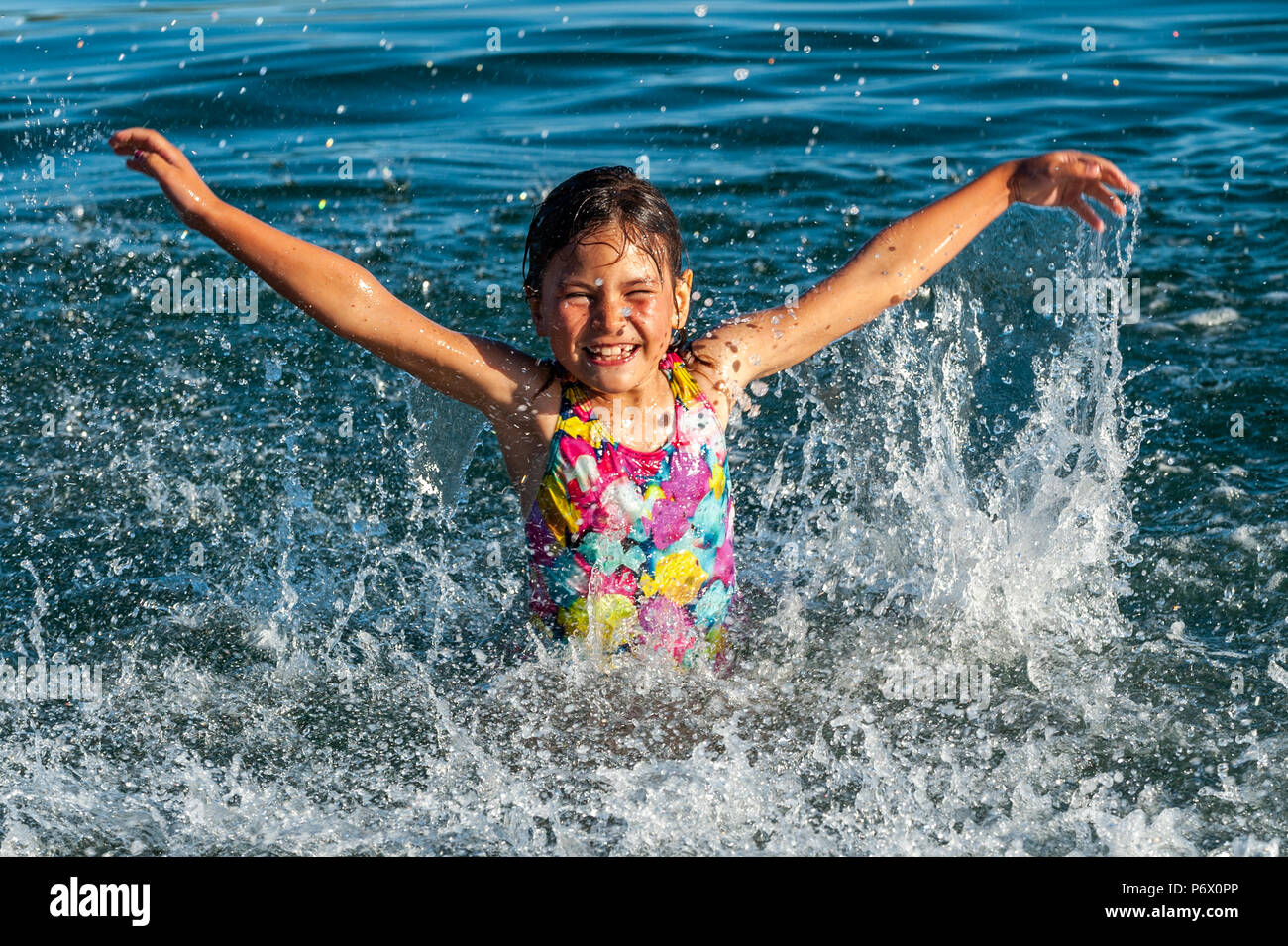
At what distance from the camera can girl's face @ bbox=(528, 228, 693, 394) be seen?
375 cm

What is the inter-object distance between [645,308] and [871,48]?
Answer: 739 cm

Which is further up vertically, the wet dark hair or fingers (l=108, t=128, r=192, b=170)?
fingers (l=108, t=128, r=192, b=170)

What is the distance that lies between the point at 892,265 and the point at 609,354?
2.80 ft

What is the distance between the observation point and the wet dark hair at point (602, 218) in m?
3.77

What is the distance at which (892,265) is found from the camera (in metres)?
4.09

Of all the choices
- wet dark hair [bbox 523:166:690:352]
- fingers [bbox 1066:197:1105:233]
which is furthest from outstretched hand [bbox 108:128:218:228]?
fingers [bbox 1066:197:1105:233]

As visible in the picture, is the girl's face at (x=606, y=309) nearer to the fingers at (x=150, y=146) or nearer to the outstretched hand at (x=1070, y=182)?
the fingers at (x=150, y=146)

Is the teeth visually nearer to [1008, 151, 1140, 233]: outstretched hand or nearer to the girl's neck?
the girl's neck

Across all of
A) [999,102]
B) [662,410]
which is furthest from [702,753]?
[999,102]

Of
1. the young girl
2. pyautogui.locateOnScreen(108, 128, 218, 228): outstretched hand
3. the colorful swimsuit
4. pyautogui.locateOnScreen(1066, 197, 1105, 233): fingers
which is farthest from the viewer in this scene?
pyautogui.locateOnScreen(1066, 197, 1105, 233): fingers

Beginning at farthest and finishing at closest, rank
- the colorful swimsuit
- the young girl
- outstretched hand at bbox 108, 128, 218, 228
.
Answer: the colorful swimsuit
the young girl
outstretched hand at bbox 108, 128, 218, 228

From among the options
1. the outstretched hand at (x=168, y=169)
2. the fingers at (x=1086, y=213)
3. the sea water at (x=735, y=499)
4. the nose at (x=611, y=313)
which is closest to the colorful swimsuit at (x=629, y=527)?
the sea water at (x=735, y=499)

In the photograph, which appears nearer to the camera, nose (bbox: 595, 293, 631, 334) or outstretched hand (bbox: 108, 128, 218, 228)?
outstretched hand (bbox: 108, 128, 218, 228)
